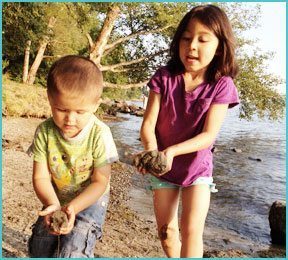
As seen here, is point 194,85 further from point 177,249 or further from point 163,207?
point 177,249

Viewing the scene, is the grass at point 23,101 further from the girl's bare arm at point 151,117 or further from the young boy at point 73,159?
the young boy at point 73,159

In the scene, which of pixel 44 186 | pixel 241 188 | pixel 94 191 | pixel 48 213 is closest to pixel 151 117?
pixel 94 191

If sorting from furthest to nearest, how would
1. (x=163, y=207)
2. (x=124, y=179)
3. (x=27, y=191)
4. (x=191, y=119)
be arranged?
(x=124, y=179), (x=27, y=191), (x=163, y=207), (x=191, y=119)

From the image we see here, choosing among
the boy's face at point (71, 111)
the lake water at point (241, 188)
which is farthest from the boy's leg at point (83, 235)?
the lake water at point (241, 188)

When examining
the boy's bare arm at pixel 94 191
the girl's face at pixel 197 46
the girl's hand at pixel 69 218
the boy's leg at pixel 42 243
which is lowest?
the boy's leg at pixel 42 243

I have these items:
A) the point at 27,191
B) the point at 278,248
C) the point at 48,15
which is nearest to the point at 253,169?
the point at 278,248

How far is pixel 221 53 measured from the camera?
10.1ft

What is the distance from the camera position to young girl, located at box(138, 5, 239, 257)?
2.95 meters

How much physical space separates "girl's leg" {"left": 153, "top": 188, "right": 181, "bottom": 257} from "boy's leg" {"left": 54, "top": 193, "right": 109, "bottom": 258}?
618 mm

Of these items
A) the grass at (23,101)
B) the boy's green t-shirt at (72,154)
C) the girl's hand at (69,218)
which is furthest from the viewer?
the grass at (23,101)

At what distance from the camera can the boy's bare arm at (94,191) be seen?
8.26ft

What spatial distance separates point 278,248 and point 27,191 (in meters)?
5.26

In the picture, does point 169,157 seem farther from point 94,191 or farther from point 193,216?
point 193,216

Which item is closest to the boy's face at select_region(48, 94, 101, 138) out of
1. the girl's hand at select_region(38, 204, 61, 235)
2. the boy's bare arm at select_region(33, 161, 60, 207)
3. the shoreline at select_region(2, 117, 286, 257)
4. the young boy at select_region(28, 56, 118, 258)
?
the young boy at select_region(28, 56, 118, 258)
